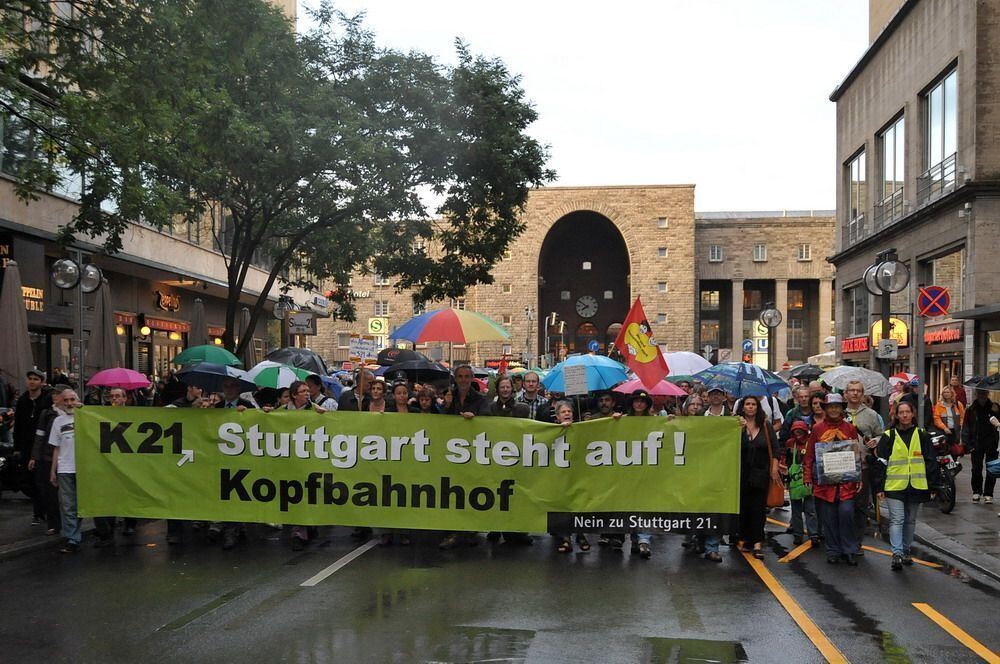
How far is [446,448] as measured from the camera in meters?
10.9

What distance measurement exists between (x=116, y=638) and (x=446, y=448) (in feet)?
14.3

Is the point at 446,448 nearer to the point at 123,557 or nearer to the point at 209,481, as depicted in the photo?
the point at 209,481

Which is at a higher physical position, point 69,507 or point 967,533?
point 69,507

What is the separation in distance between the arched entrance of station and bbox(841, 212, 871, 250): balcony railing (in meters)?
54.1

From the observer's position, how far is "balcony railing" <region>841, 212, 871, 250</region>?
38.4 meters

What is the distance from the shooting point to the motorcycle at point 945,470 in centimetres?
1403

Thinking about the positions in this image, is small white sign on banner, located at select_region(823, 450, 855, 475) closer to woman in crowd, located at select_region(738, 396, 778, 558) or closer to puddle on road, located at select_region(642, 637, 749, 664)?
woman in crowd, located at select_region(738, 396, 778, 558)

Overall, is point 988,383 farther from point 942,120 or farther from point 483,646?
point 942,120

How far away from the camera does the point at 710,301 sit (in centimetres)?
9244

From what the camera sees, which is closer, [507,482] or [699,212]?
[507,482]

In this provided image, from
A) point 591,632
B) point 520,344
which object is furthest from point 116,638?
point 520,344

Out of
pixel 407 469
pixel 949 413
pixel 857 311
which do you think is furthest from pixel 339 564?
pixel 857 311

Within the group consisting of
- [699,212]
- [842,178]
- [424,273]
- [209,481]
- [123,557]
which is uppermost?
[699,212]

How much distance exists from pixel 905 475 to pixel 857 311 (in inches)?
1212
